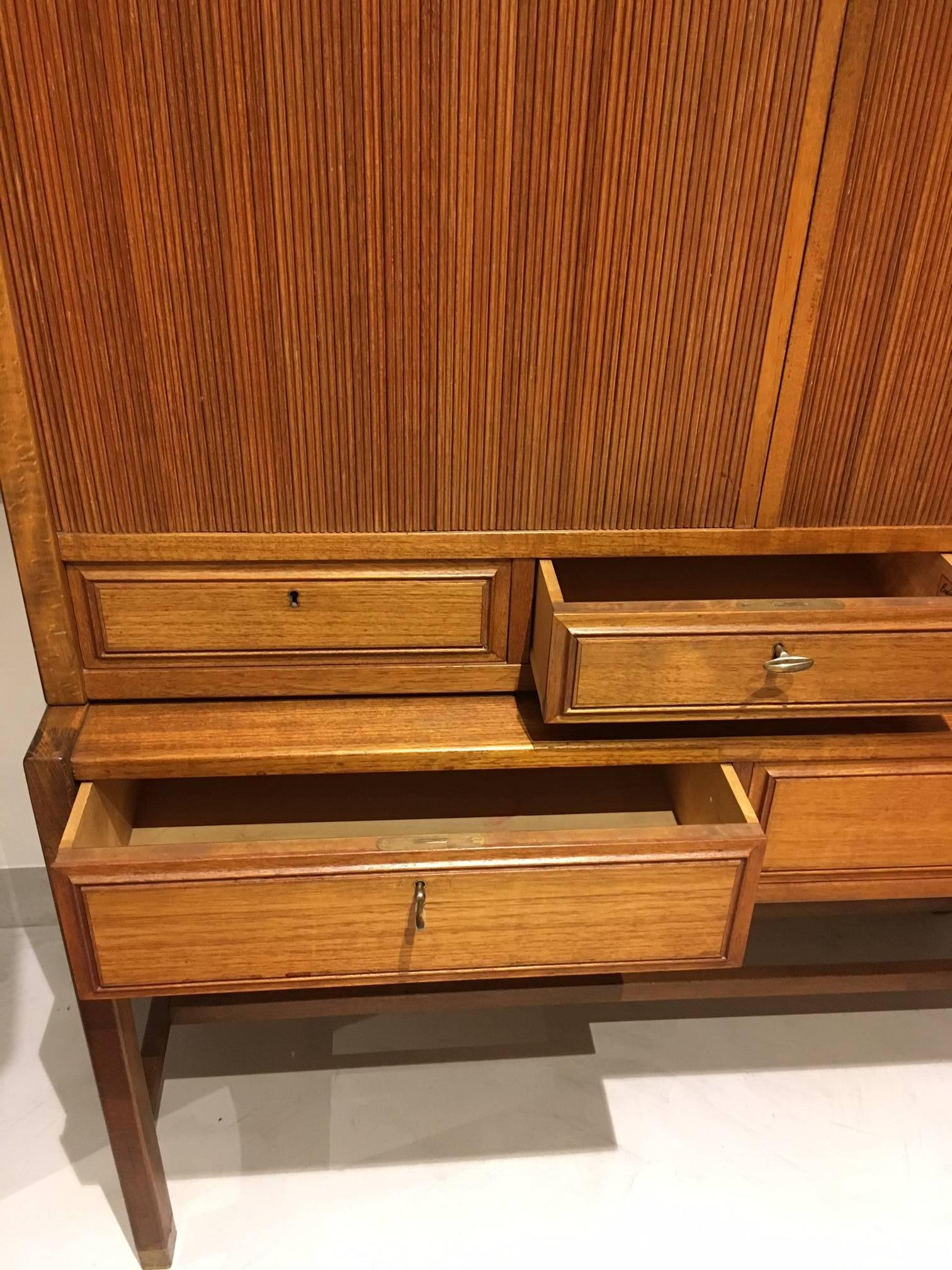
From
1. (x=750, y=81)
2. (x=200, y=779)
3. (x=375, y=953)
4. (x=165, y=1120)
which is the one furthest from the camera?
(x=165, y=1120)

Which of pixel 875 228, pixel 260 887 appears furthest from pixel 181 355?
pixel 875 228

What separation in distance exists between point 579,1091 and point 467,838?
560mm

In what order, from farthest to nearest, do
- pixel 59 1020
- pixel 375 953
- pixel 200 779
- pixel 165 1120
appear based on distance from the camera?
pixel 59 1020 < pixel 165 1120 < pixel 200 779 < pixel 375 953

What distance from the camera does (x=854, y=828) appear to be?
0.89 m

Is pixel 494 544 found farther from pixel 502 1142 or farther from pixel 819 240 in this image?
pixel 502 1142

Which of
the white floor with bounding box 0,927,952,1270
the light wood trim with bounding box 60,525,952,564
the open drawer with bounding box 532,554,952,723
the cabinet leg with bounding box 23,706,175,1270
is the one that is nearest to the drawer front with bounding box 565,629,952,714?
the open drawer with bounding box 532,554,952,723

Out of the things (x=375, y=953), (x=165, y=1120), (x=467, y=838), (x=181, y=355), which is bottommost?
(x=165, y=1120)

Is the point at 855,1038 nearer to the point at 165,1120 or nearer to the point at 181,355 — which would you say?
the point at 165,1120

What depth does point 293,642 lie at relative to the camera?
83cm

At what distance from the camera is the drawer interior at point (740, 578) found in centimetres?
92

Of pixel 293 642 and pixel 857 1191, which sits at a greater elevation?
pixel 293 642

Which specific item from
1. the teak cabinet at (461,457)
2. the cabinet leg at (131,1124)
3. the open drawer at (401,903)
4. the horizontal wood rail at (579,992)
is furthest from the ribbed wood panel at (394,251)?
the horizontal wood rail at (579,992)

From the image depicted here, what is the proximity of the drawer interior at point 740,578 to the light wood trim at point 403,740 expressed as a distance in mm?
130

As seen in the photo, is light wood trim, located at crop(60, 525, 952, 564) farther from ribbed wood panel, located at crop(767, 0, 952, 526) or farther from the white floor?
the white floor
